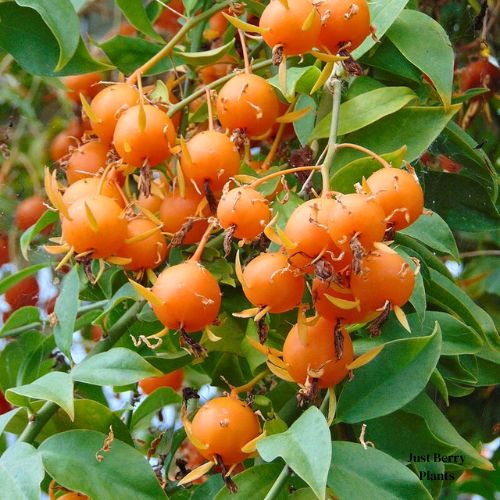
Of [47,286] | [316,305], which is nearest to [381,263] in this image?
[316,305]

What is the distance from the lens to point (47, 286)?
3.73ft

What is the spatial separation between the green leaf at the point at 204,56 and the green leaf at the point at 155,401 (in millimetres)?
337

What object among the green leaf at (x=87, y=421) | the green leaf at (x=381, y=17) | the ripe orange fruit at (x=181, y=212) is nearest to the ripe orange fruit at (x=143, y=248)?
the ripe orange fruit at (x=181, y=212)

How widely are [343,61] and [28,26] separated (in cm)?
31

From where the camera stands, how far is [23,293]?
112cm

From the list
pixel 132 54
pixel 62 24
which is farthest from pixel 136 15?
pixel 62 24

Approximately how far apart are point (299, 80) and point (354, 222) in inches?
9.0

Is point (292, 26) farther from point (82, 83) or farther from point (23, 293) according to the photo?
point (23, 293)

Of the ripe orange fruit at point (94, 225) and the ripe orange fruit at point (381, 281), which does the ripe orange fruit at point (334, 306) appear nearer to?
the ripe orange fruit at point (381, 281)

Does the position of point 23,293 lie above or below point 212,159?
below

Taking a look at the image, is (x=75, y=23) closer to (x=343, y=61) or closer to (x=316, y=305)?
(x=343, y=61)

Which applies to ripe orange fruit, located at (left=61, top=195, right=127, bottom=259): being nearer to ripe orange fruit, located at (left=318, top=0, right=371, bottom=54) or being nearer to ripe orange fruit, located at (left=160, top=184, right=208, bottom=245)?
ripe orange fruit, located at (left=160, top=184, right=208, bottom=245)

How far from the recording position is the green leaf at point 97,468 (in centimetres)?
69

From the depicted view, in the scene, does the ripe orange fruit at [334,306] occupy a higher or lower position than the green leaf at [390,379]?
higher
